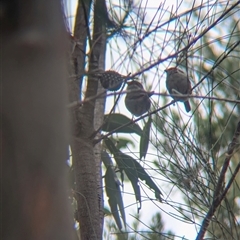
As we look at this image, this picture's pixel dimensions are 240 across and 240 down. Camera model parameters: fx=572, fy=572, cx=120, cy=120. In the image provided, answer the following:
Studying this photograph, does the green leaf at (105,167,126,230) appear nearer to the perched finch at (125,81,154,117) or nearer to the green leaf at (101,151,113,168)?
the green leaf at (101,151,113,168)

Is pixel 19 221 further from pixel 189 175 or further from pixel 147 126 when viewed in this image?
pixel 147 126

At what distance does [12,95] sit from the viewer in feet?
1.46

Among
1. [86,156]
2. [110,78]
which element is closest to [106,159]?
[86,156]

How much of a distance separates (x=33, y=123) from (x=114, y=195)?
4.67ft

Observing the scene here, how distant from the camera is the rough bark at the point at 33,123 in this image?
Answer: 432 mm

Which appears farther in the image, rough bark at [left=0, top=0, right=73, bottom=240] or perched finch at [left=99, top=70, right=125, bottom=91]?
perched finch at [left=99, top=70, right=125, bottom=91]

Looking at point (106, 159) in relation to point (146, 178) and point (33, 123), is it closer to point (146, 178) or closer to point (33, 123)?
point (146, 178)

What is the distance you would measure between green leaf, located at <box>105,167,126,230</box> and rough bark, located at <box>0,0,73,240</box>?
4.47ft

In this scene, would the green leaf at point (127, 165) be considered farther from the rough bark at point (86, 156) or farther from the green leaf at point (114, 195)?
the rough bark at point (86, 156)

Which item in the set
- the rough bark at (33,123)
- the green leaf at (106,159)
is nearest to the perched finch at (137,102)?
the green leaf at (106,159)

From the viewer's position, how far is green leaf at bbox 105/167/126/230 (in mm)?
1820

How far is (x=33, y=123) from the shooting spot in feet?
1.47

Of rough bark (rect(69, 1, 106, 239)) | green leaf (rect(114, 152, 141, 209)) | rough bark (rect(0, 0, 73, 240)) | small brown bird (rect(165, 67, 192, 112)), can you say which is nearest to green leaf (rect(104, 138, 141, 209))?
green leaf (rect(114, 152, 141, 209))

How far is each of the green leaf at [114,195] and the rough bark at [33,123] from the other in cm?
136
